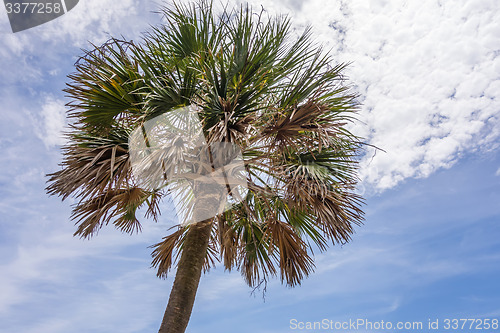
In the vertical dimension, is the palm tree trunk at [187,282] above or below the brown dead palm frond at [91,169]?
below

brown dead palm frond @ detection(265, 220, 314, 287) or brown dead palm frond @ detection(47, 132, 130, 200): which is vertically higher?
brown dead palm frond @ detection(47, 132, 130, 200)

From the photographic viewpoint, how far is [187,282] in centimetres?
456

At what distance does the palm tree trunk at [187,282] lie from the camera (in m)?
4.30

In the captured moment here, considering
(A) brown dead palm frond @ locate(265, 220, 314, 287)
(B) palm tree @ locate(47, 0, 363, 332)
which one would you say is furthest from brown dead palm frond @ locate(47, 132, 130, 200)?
(A) brown dead palm frond @ locate(265, 220, 314, 287)

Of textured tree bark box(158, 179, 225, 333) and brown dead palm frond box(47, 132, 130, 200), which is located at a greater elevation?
brown dead palm frond box(47, 132, 130, 200)

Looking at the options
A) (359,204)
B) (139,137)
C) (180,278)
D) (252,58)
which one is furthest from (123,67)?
(359,204)

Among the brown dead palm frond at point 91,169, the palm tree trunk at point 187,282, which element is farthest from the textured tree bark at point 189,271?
the brown dead palm frond at point 91,169

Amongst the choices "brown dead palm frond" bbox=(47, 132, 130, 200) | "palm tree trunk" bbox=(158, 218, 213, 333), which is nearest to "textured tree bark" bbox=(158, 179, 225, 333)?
"palm tree trunk" bbox=(158, 218, 213, 333)

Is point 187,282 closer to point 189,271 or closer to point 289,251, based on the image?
point 189,271

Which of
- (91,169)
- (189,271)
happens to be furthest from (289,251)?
(91,169)

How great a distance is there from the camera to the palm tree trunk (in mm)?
4297

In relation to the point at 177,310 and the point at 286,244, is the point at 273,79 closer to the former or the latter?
the point at 286,244

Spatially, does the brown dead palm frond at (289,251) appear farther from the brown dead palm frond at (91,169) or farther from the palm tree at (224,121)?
the brown dead palm frond at (91,169)

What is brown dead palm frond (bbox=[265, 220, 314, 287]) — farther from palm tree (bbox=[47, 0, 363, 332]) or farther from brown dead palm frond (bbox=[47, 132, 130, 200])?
brown dead palm frond (bbox=[47, 132, 130, 200])
